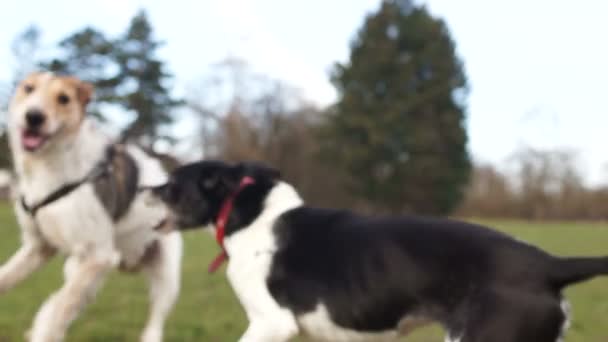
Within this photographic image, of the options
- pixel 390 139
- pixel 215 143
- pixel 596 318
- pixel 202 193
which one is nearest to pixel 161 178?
pixel 202 193

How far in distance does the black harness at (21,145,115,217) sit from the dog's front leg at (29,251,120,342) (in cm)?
46

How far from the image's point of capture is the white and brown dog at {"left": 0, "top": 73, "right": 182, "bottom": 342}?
190 inches

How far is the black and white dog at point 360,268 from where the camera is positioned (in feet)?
10.2

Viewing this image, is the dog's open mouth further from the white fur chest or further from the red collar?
the red collar

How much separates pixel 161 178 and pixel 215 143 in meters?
31.7

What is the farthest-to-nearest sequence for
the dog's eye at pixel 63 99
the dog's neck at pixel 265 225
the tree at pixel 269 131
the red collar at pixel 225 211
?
the tree at pixel 269 131, the dog's eye at pixel 63 99, the red collar at pixel 225 211, the dog's neck at pixel 265 225

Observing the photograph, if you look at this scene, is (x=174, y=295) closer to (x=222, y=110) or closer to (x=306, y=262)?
(x=306, y=262)

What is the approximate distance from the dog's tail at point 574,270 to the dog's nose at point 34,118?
3474 mm

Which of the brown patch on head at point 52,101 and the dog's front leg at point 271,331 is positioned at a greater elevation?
the brown patch on head at point 52,101

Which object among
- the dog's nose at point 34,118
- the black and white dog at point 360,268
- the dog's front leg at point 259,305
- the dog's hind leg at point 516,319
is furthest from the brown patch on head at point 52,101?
the dog's hind leg at point 516,319

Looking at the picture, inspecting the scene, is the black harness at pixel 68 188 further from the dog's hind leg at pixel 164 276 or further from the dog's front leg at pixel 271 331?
the dog's front leg at pixel 271 331

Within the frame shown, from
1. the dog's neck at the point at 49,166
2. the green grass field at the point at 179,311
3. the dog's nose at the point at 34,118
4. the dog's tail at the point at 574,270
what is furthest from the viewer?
the green grass field at the point at 179,311

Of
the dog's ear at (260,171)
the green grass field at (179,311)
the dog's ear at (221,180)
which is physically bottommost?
the green grass field at (179,311)

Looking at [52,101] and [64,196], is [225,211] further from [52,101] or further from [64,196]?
[52,101]
